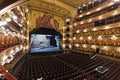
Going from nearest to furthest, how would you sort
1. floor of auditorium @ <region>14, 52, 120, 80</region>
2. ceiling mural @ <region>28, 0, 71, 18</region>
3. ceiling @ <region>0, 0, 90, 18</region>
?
floor of auditorium @ <region>14, 52, 120, 80</region> → ceiling @ <region>0, 0, 90, 18</region> → ceiling mural @ <region>28, 0, 71, 18</region>

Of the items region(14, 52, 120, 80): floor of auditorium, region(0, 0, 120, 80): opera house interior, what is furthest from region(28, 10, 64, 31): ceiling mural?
region(14, 52, 120, 80): floor of auditorium

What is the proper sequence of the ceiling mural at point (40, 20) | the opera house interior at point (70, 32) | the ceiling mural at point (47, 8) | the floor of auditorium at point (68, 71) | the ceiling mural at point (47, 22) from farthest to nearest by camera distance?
the ceiling mural at point (47, 22), the ceiling mural at point (40, 20), the ceiling mural at point (47, 8), the opera house interior at point (70, 32), the floor of auditorium at point (68, 71)

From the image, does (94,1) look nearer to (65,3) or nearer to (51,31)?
(65,3)

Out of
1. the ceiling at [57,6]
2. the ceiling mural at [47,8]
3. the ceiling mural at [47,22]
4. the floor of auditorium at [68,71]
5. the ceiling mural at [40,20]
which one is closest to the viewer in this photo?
the floor of auditorium at [68,71]

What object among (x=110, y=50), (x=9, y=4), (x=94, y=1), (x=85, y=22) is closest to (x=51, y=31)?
(x=85, y=22)

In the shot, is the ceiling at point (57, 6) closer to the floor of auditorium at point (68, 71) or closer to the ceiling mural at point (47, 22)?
the ceiling mural at point (47, 22)

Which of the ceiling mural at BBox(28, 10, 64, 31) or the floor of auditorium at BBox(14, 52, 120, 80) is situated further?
the ceiling mural at BBox(28, 10, 64, 31)

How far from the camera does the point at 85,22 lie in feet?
33.7

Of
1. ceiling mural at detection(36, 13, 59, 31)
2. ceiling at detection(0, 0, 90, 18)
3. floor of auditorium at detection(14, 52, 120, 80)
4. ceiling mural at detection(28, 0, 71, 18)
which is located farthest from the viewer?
ceiling mural at detection(36, 13, 59, 31)

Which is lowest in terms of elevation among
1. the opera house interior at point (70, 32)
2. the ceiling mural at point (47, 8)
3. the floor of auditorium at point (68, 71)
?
the floor of auditorium at point (68, 71)

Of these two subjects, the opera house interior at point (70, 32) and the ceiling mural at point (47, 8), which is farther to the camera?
the ceiling mural at point (47, 8)

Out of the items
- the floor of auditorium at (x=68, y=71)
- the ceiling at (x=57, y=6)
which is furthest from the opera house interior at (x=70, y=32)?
the floor of auditorium at (x=68, y=71)

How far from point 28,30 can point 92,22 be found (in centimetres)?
577

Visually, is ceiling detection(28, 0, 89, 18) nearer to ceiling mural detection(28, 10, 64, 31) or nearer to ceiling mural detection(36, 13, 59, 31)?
ceiling mural detection(28, 10, 64, 31)
